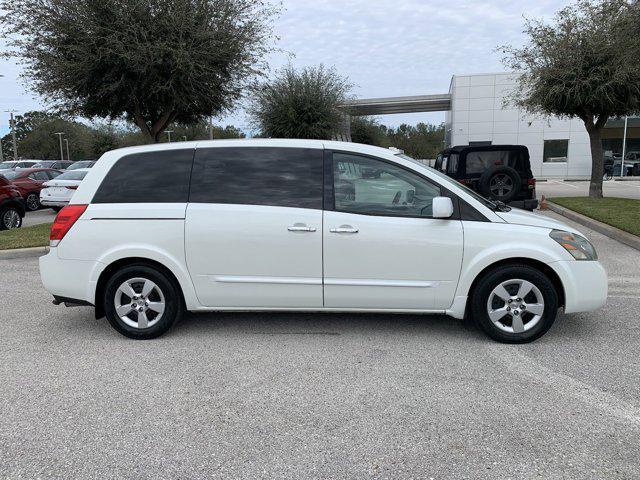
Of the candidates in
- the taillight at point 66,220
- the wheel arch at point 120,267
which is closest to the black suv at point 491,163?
the wheel arch at point 120,267

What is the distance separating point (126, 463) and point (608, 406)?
302 cm

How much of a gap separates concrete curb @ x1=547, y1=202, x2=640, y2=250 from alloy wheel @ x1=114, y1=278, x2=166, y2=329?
315 inches

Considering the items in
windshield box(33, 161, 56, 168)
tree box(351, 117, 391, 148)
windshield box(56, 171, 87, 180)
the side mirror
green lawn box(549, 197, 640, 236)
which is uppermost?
tree box(351, 117, 391, 148)

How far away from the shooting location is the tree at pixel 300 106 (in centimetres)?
2983

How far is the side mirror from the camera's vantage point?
4340mm

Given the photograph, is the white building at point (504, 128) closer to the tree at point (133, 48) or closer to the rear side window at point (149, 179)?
the tree at point (133, 48)

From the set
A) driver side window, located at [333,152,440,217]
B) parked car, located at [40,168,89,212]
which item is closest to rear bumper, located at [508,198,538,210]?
driver side window, located at [333,152,440,217]

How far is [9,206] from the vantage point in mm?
11719

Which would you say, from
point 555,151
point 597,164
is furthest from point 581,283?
point 555,151

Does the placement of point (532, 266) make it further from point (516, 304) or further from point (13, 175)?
point (13, 175)

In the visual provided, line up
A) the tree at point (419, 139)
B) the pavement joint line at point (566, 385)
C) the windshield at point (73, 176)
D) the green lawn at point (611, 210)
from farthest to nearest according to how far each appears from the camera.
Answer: the tree at point (419, 139) → the windshield at point (73, 176) → the green lawn at point (611, 210) → the pavement joint line at point (566, 385)

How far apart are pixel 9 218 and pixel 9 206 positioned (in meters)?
0.27

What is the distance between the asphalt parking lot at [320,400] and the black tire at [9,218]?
746cm

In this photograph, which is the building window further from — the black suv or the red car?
the red car
